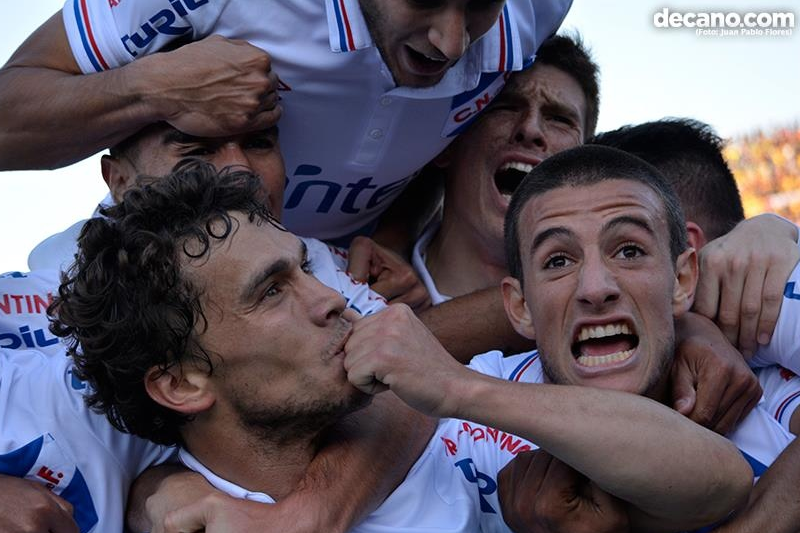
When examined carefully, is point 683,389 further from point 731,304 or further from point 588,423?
point 588,423

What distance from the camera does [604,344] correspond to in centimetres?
259

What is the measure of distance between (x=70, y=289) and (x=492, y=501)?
40.2 inches

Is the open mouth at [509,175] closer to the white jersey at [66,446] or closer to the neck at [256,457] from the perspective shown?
the neck at [256,457]

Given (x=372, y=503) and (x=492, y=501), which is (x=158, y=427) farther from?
(x=492, y=501)

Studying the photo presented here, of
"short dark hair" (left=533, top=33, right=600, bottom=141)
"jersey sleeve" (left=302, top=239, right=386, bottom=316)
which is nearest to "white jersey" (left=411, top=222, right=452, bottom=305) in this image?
"jersey sleeve" (left=302, top=239, right=386, bottom=316)

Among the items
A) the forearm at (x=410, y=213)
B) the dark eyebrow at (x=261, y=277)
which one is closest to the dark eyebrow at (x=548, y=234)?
the dark eyebrow at (x=261, y=277)

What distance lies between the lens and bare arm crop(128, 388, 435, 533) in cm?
226

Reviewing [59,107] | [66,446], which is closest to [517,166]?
[59,107]

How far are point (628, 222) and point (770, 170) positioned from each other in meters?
15.4

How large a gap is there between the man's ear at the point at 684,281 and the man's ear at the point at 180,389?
1.04 m

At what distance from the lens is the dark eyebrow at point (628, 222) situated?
2.57 meters

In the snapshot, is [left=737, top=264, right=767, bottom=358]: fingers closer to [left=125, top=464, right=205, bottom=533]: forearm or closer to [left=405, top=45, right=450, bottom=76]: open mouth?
[left=405, top=45, right=450, bottom=76]: open mouth

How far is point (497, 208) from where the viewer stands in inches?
140

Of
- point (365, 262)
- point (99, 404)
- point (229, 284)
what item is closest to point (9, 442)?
point (99, 404)
